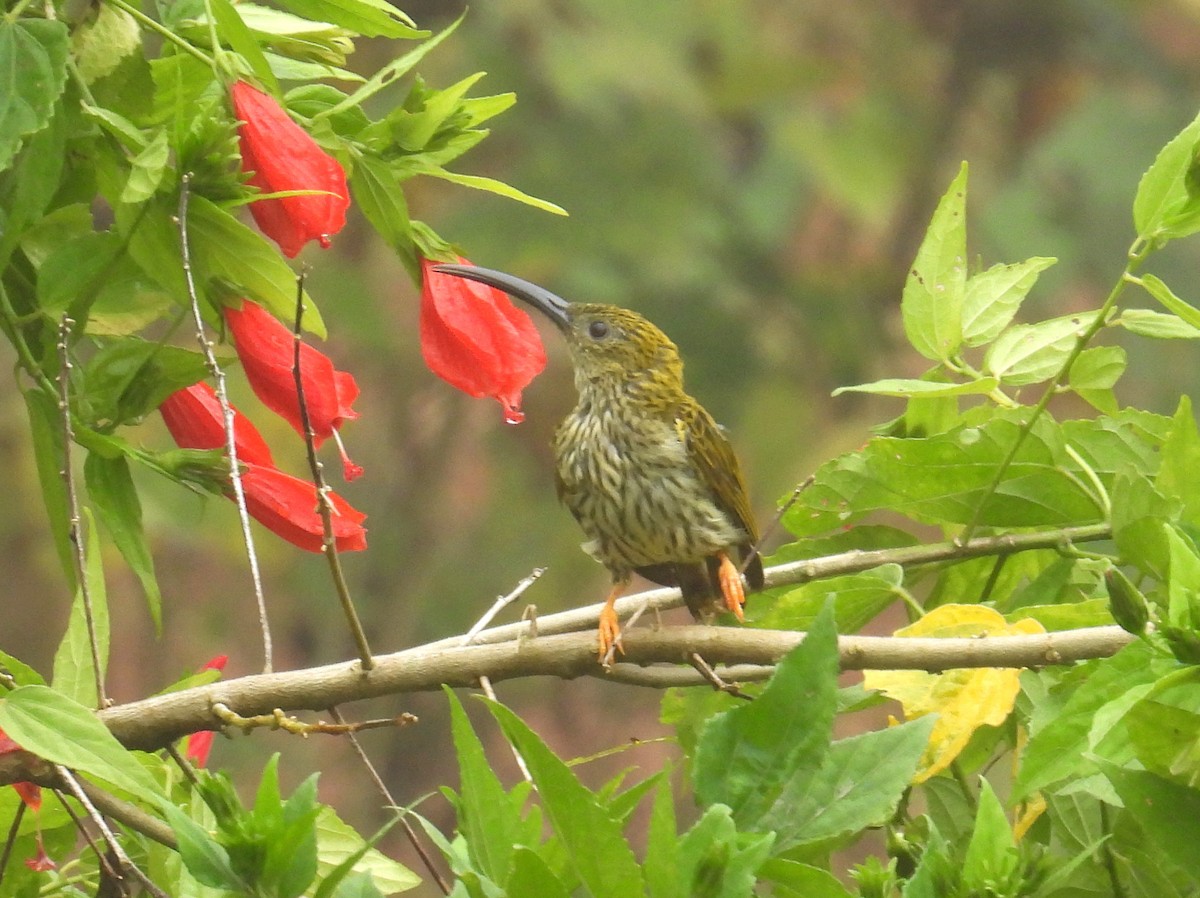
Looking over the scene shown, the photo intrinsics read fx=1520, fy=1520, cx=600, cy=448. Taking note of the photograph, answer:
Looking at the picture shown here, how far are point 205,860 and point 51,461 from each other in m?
0.30

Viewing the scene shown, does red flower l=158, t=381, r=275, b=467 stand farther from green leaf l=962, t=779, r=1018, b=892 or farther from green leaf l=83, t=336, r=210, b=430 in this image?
green leaf l=962, t=779, r=1018, b=892

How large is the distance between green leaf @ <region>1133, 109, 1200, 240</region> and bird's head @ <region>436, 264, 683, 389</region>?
1.95ft

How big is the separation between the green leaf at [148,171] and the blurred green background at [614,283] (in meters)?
1.80

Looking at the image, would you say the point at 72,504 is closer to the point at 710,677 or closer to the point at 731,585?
the point at 710,677

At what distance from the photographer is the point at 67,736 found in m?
0.61

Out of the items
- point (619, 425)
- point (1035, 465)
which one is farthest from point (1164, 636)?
point (619, 425)

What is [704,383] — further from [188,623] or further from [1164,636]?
[1164,636]

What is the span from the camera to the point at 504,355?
814mm


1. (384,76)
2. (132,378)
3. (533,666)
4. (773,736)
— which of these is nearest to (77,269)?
(132,378)

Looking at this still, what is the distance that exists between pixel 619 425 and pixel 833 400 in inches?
70.4

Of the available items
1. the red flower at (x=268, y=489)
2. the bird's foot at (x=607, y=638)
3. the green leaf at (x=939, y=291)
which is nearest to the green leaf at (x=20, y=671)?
the red flower at (x=268, y=489)

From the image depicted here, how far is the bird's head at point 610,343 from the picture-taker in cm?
127

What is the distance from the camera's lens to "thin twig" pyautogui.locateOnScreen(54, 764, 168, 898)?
0.61 m

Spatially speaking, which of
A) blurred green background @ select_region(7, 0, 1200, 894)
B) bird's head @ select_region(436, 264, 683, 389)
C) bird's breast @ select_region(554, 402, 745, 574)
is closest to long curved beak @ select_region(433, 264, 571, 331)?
bird's head @ select_region(436, 264, 683, 389)
